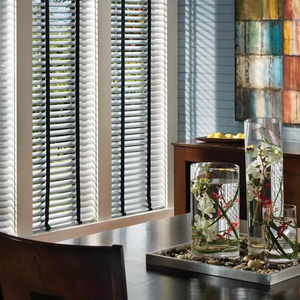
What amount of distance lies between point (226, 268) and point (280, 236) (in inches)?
6.7

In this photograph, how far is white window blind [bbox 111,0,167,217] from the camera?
5184 millimetres

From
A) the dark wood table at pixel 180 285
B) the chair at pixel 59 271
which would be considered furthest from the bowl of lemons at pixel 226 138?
the chair at pixel 59 271

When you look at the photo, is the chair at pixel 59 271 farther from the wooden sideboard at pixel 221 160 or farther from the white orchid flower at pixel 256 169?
the wooden sideboard at pixel 221 160

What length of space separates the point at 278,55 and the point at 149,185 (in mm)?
1384

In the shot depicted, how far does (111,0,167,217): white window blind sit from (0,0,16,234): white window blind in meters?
0.89

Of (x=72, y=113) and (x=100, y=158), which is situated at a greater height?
(x=72, y=113)

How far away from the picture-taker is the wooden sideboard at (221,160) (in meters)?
4.33

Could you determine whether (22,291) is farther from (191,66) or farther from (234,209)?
(191,66)

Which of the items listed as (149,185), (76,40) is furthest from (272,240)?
(149,185)

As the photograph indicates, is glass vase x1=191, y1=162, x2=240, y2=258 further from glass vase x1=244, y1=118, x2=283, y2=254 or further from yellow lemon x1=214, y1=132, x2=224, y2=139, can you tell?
yellow lemon x1=214, y1=132, x2=224, y2=139

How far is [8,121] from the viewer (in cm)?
451

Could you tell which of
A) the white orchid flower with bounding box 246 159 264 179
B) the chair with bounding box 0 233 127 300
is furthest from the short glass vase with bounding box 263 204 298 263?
the chair with bounding box 0 233 127 300

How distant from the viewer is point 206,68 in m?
5.41

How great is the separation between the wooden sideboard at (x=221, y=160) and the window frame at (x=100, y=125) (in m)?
0.47
